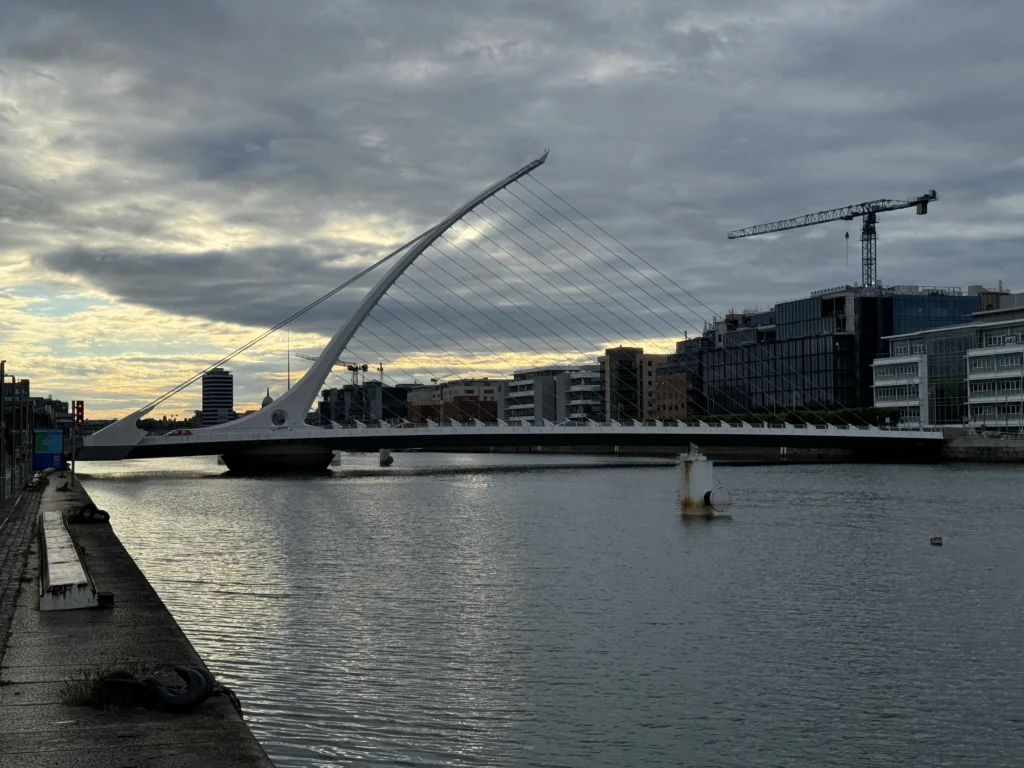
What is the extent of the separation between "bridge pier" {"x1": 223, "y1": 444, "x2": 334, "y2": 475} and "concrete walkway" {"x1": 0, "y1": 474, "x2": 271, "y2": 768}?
2854 inches

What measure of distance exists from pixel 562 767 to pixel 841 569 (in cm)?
1712

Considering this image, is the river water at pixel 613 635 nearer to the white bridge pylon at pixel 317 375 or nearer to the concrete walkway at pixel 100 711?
the concrete walkway at pixel 100 711

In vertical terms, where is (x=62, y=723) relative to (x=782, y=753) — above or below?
above

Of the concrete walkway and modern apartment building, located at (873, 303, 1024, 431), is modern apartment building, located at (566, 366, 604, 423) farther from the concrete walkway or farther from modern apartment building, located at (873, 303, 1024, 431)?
the concrete walkway

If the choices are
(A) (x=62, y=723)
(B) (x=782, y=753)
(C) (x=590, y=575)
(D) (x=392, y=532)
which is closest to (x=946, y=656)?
(B) (x=782, y=753)

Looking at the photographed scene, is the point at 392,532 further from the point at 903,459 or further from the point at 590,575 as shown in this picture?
the point at 903,459

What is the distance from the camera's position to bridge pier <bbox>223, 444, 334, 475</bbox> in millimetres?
90312

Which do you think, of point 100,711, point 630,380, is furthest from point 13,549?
point 630,380

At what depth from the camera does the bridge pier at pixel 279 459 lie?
296 feet

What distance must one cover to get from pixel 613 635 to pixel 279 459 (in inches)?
2968

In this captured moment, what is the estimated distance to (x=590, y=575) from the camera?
26.4 metres

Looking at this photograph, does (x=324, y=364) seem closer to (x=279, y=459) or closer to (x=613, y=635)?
(x=279, y=459)

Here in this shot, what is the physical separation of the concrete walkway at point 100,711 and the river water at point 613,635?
145 centimetres

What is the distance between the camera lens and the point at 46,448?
65438mm
